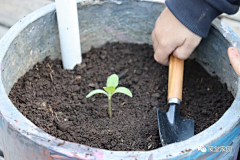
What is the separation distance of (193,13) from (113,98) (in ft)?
1.48

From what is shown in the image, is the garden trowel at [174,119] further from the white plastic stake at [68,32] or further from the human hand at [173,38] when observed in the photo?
the white plastic stake at [68,32]

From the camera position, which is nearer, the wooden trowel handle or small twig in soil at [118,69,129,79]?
the wooden trowel handle

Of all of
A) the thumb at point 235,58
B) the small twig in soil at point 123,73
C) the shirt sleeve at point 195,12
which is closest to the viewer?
the thumb at point 235,58

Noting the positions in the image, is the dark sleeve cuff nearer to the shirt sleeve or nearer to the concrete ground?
the shirt sleeve

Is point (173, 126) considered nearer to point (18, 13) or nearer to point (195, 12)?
point (195, 12)

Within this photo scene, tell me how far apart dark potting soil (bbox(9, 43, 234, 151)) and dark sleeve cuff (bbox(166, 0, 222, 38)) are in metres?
0.28

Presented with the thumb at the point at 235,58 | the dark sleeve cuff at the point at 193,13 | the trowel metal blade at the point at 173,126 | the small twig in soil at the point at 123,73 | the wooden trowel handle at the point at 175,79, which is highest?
the dark sleeve cuff at the point at 193,13

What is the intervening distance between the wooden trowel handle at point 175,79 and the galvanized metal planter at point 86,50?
176 mm

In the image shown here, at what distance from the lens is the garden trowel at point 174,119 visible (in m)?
1.02

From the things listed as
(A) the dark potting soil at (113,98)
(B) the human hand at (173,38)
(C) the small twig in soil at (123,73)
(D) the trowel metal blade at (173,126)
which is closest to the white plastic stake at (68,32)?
(A) the dark potting soil at (113,98)

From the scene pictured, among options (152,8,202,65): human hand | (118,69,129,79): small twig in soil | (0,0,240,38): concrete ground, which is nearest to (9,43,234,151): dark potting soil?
(118,69,129,79): small twig in soil

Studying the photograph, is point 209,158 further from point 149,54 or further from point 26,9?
point 26,9

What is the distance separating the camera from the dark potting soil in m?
1.02

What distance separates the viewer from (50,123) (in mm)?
1037
